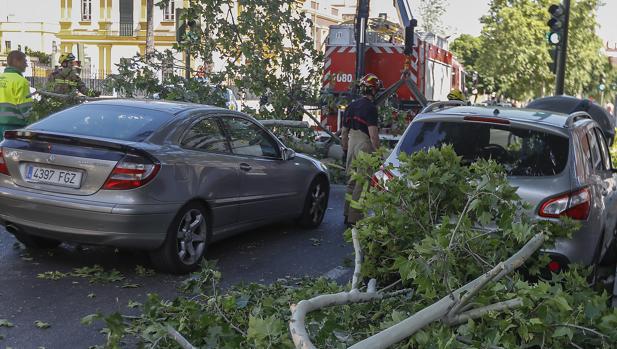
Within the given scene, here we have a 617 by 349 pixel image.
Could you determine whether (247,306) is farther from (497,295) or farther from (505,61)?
(505,61)

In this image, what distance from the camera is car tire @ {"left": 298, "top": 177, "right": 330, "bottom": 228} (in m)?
9.41

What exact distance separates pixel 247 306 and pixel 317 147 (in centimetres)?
973

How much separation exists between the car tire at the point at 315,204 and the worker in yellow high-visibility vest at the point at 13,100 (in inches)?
148

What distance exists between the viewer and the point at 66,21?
203ft

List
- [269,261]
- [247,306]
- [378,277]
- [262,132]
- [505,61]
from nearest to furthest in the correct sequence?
[247,306] < [378,277] < [269,261] < [262,132] < [505,61]

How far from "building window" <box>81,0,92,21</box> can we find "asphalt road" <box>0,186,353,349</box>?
5623 cm

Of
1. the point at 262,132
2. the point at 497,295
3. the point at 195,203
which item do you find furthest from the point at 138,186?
the point at 497,295

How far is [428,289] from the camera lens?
377 cm

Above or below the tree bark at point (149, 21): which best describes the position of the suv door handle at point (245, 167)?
below

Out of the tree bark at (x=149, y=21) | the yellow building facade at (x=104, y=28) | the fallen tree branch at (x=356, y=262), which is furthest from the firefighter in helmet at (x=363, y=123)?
the yellow building facade at (x=104, y=28)

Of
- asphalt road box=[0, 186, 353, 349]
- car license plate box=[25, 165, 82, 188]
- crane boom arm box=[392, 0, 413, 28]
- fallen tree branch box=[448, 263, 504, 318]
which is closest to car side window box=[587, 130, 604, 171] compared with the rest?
asphalt road box=[0, 186, 353, 349]

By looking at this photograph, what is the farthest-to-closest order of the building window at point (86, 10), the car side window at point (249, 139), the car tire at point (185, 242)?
the building window at point (86, 10) → the car side window at point (249, 139) → the car tire at point (185, 242)

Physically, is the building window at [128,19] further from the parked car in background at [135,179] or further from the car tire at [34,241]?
the car tire at [34,241]

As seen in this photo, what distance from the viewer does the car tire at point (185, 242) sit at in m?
6.89
